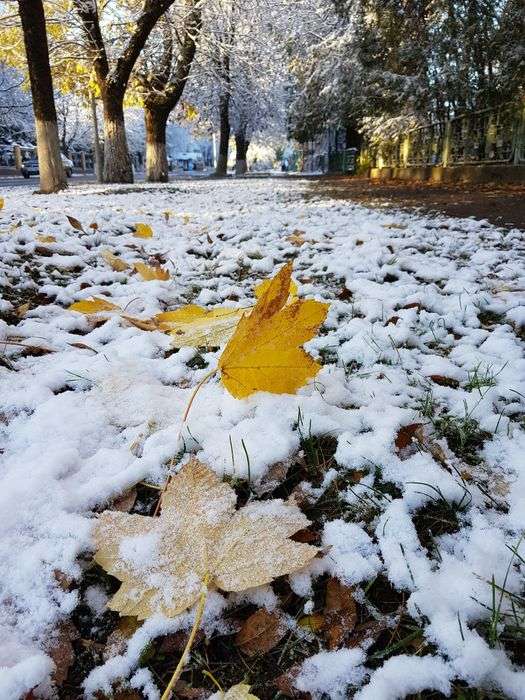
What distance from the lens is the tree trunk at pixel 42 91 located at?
25.4ft

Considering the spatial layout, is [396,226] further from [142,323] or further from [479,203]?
[142,323]

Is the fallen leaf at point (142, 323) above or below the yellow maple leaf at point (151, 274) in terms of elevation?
below

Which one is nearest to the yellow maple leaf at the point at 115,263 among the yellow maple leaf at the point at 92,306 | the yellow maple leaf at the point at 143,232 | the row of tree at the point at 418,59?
the yellow maple leaf at the point at 92,306

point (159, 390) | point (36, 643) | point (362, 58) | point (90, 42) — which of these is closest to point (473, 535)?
point (36, 643)

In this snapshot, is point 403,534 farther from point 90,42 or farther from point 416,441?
point 90,42

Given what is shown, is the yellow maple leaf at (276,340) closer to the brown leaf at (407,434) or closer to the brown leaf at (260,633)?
the brown leaf at (407,434)

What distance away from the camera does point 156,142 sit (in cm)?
1373

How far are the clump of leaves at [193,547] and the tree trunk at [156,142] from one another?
1397cm

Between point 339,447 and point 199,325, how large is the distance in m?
0.83

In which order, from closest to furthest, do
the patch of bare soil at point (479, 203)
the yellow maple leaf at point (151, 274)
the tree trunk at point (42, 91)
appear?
1. the yellow maple leaf at point (151, 274)
2. the patch of bare soil at point (479, 203)
3. the tree trunk at point (42, 91)

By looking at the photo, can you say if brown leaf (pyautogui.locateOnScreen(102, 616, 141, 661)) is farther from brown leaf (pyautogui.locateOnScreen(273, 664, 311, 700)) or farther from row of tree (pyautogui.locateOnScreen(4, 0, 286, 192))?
row of tree (pyautogui.locateOnScreen(4, 0, 286, 192))

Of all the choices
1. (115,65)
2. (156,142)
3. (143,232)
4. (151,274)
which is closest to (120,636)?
(151,274)

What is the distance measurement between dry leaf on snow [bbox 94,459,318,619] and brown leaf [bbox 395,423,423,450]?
36 centimetres

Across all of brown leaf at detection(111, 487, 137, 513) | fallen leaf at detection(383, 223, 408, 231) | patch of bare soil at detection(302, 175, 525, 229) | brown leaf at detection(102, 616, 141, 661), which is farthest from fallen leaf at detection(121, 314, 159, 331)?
patch of bare soil at detection(302, 175, 525, 229)
